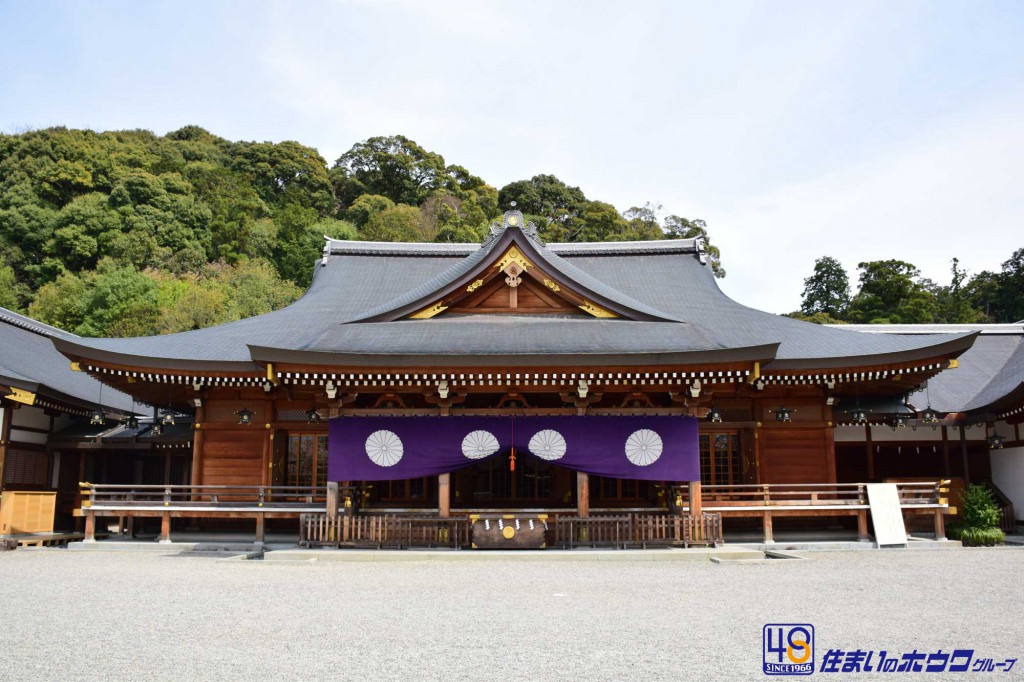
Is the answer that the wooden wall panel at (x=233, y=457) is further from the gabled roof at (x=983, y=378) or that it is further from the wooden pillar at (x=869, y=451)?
the gabled roof at (x=983, y=378)

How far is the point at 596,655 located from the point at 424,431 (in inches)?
370

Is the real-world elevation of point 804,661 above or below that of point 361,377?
below

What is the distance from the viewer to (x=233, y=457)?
18000mm

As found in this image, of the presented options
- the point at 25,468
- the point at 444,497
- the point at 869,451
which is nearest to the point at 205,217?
the point at 25,468

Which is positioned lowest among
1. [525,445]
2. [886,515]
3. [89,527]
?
[89,527]

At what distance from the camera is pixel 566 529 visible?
51.1 ft

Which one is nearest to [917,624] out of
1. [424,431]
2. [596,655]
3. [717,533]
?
[596,655]

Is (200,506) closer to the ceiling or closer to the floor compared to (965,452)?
closer to the floor

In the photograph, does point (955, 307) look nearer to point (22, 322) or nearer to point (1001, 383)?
point (1001, 383)

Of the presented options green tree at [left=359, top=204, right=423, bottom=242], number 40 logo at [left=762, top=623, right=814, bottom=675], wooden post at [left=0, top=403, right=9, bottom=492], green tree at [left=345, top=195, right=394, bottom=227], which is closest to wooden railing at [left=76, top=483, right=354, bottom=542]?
wooden post at [left=0, top=403, right=9, bottom=492]

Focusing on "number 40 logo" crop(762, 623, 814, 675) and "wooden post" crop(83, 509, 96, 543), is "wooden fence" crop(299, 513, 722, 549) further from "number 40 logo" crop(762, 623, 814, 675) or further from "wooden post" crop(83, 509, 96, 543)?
"number 40 logo" crop(762, 623, 814, 675)

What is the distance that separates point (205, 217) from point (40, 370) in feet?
109

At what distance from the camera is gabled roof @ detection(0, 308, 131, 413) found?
61.4 ft

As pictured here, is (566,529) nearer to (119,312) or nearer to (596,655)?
(596,655)
